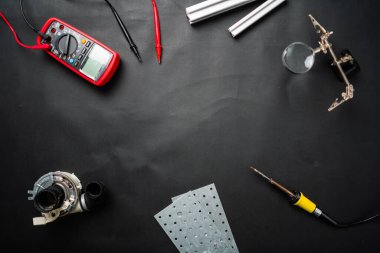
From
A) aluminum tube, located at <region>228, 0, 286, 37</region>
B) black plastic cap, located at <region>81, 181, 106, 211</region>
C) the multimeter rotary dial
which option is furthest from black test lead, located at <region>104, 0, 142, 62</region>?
black plastic cap, located at <region>81, 181, 106, 211</region>

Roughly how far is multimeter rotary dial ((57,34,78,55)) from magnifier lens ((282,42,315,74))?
A: 2.09 feet

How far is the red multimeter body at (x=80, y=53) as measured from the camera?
106 centimetres

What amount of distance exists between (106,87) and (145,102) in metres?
0.13

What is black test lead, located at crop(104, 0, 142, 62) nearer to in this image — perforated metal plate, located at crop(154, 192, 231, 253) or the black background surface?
the black background surface

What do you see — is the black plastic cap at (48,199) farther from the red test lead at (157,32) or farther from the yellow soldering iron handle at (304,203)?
the yellow soldering iron handle at (304,203)

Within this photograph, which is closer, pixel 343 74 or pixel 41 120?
pixel 343 74

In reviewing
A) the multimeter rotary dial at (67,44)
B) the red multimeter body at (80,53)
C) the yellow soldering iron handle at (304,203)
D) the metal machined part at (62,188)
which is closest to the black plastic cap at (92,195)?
the metal machined part at (62,188)

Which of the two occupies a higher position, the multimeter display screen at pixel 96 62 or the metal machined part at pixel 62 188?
the multimeter display screen at pixel 96 62

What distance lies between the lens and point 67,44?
107 centimetres

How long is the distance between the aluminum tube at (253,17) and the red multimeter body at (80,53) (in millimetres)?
368

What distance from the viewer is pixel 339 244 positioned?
41.9 inches

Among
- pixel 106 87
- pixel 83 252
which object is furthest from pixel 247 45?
pixel 83 252

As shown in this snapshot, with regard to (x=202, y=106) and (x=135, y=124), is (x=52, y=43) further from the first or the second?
(x=202, y=106)

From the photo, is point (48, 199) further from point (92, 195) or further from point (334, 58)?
point (334, 58)
